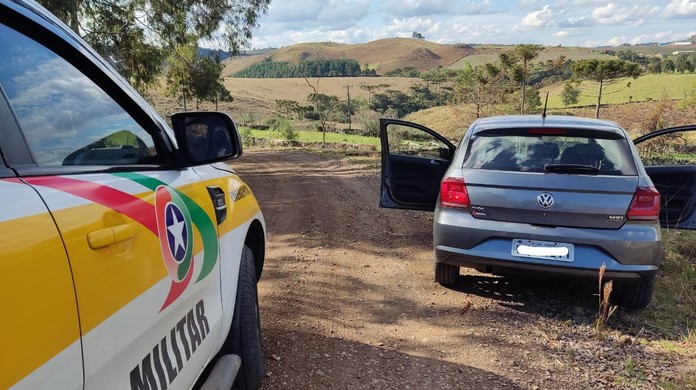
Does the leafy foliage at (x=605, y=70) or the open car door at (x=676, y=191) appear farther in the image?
the leafy foliage at (x=605, y=70)

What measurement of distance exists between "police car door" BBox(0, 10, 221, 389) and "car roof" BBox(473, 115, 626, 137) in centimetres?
326

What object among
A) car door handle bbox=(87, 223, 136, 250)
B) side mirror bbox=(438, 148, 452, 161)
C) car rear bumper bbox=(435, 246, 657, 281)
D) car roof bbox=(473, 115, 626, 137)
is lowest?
car rear bumper bbox=(435, 246, 657, 281)

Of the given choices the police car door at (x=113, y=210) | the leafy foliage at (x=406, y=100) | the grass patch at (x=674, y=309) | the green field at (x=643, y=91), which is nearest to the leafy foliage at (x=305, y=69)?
the leafy foliage at (x=406, y=100)

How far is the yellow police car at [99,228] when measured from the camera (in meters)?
1.08

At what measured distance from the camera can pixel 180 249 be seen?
5.98ft

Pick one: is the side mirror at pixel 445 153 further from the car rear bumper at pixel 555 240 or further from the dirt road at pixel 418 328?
the car rear bumper at pixel 555 240

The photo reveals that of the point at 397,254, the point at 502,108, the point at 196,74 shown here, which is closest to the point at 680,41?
the point at 502,108

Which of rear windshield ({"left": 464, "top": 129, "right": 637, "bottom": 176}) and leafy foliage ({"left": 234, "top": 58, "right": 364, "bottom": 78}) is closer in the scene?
rear windshield ({"left": 464, "top": 129, "right": 637, "bottom": 176})

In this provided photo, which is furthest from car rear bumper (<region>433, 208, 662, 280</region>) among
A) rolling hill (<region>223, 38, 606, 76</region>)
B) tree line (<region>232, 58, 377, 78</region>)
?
rolling hill (<region>223, 38, 606, 76</region>)

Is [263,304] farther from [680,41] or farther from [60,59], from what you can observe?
[680,41]

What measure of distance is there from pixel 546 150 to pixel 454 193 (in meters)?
0.88

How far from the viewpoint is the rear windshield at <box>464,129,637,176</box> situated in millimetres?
4176

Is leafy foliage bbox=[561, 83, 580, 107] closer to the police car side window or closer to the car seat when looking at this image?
the car seat

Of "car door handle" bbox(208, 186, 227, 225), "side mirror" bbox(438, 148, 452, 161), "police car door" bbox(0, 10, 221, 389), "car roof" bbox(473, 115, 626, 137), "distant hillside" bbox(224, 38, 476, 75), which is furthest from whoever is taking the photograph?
"distant hillside" bbox(224, 38, 476, 75)
